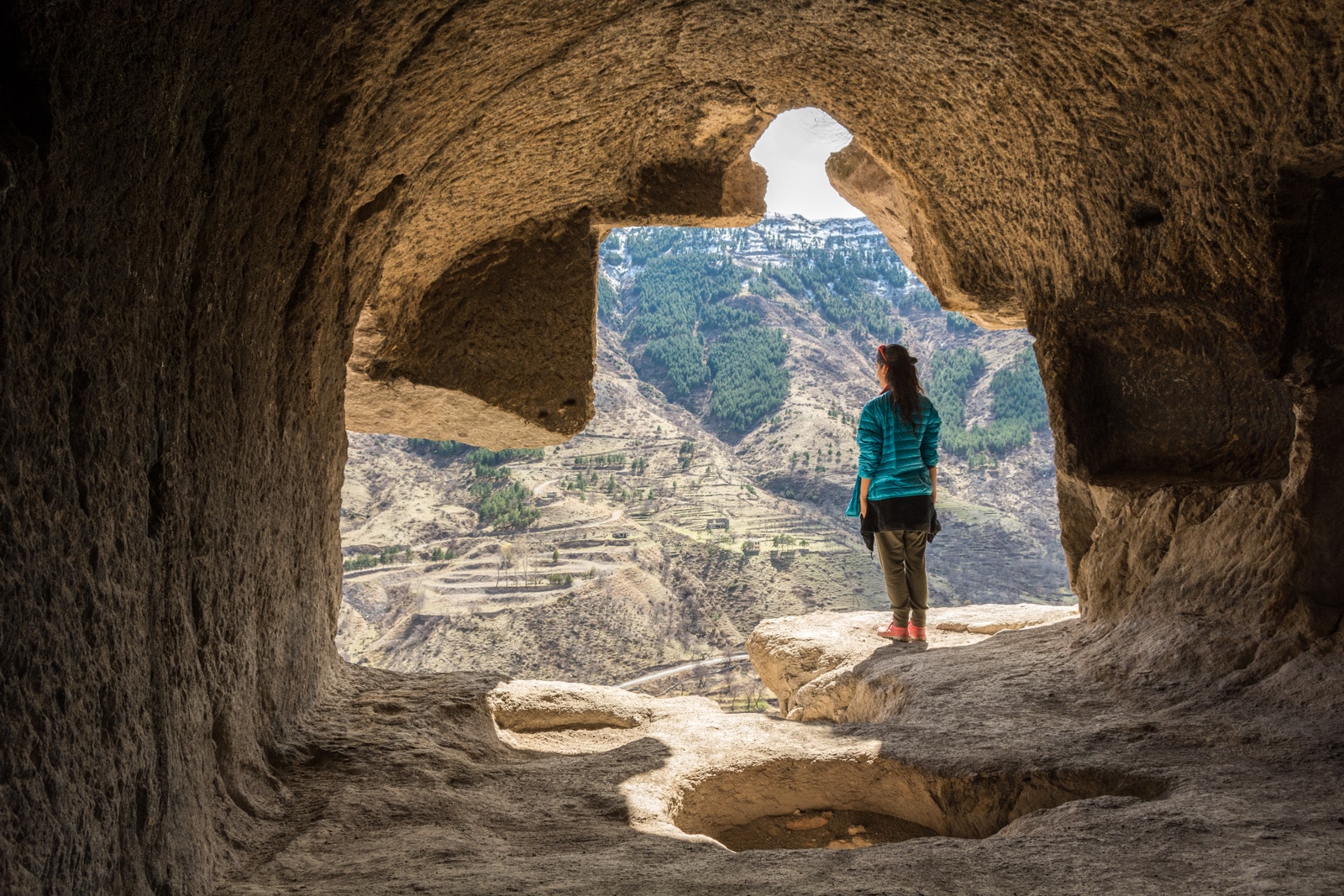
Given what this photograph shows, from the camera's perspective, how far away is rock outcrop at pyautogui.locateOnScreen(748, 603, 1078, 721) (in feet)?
14.8

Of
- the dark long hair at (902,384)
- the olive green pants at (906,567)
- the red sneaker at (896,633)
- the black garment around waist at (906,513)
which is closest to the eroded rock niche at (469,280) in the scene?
the dark long hair at (902,384)

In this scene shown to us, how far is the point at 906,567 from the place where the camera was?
4.90 metres

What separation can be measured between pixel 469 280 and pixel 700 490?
15.3 m

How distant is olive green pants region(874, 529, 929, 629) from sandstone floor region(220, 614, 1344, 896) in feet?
1.92

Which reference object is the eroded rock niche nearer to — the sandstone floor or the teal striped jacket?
the sandstone floor

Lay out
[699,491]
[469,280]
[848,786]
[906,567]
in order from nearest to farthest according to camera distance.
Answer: [848,786]
[469,280]
[906,567]
[699,491]

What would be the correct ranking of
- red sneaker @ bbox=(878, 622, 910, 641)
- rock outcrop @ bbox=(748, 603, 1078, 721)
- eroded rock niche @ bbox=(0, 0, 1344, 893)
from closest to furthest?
eroded rock niche @ bbox=(0, 0, 1344, 893) → rock outcrop @ bbox=(748, 603, 1078, 721) → red sneaker @ bbox=(878, 622, 910, 641)

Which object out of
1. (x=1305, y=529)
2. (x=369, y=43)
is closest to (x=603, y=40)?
(x=369, y=43)

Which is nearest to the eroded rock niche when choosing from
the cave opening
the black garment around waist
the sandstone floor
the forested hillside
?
the sandstone floor

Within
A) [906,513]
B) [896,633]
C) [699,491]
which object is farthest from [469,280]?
[699,491]

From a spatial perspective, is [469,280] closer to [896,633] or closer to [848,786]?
[848,786]

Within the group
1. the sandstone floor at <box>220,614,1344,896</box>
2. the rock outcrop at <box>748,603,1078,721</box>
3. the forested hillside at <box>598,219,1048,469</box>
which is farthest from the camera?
the forested hillside at <box>598,219,1048,469</box>

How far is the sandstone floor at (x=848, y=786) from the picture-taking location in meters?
1.98

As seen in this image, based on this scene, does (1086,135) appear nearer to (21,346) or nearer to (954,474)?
(21,346)
